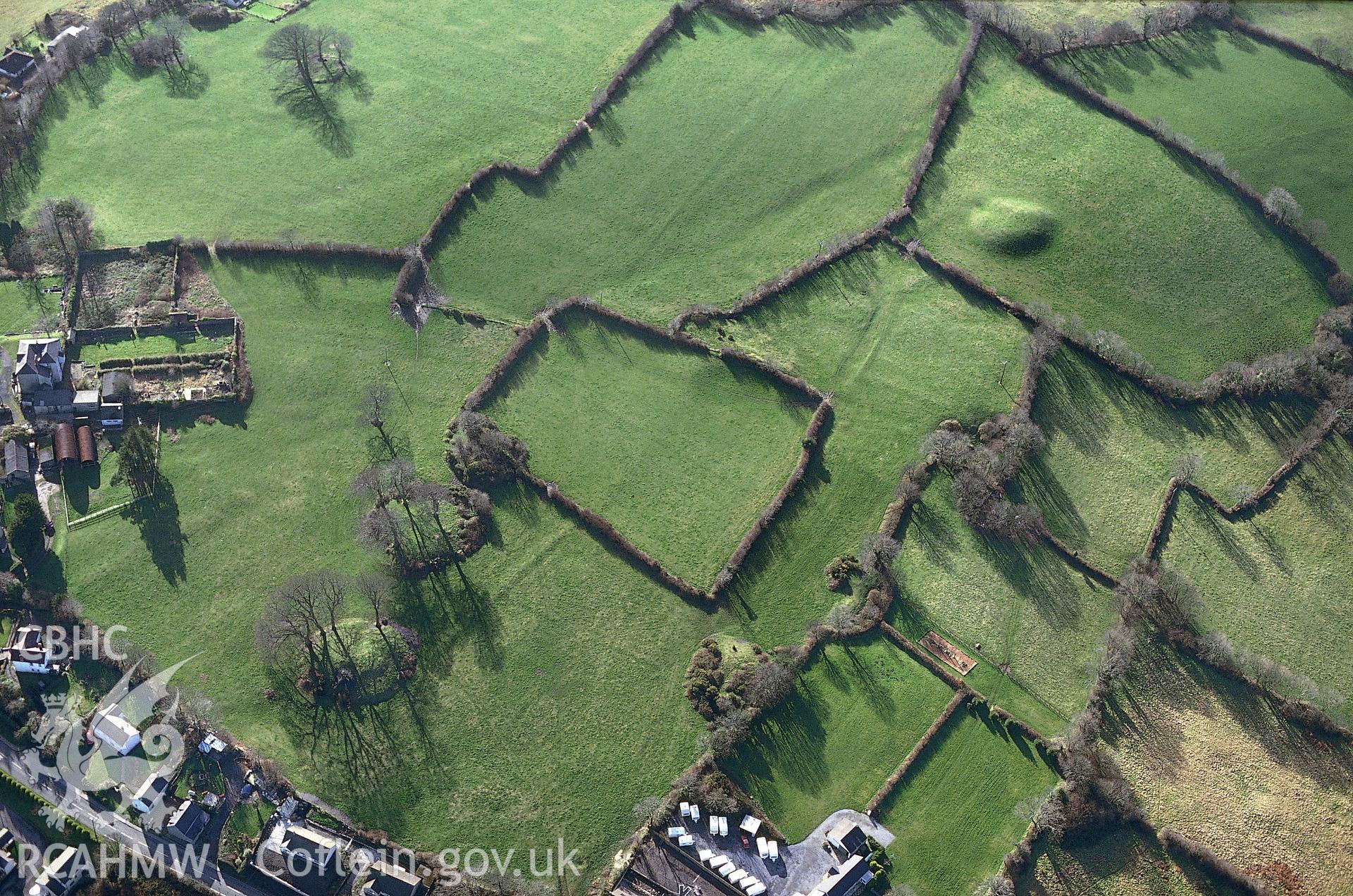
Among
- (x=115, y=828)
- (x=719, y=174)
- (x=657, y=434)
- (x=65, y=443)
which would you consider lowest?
(x=115, y=828)

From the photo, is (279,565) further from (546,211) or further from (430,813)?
(546,211)

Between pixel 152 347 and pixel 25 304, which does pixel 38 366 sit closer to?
pixel 152 347

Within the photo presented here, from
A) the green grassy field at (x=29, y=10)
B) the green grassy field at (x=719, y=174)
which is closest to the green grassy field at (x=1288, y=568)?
the green grassy field at (x=719, y=174)

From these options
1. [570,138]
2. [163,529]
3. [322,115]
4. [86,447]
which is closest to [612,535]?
[163,529]

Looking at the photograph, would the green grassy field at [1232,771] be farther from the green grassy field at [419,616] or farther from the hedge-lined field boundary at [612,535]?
the hedge-lined field boundary at [612,535]

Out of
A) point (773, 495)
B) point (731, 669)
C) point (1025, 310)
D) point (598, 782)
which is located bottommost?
point (598, 782)

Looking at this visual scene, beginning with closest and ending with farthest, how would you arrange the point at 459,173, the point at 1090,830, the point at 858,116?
1. the point at 1090,830
2. the point at 459,173
3. the point at 858,116

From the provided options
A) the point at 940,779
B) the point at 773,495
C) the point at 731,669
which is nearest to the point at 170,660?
the point at 731,669
